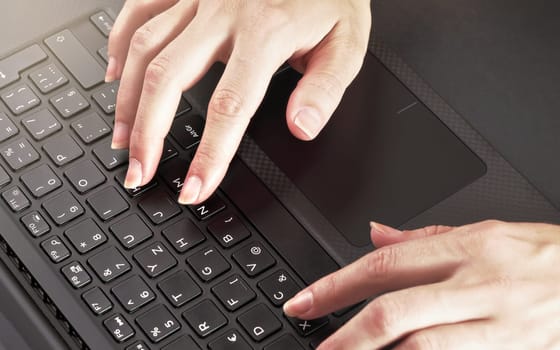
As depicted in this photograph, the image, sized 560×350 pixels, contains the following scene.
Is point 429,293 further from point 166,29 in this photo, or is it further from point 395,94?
point 166,29

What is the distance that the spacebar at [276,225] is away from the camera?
86 centimetres

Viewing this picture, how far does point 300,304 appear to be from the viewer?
81cm

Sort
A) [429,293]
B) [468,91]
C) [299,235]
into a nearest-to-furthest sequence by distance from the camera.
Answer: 1. [429,293]
2. [299,235]
3. [468,91]

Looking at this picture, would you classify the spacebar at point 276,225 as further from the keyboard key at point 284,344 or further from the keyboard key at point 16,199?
the keyboard key at point 16,199

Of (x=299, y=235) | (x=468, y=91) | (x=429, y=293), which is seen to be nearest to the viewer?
(x=429, y=293)

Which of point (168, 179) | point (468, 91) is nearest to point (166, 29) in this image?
point (168, 179)


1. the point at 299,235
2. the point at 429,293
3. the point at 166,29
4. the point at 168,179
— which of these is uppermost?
the point at 166,29

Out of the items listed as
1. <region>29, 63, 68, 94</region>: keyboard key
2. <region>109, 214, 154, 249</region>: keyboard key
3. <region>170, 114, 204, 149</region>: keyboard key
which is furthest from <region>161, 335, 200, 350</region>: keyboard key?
<region>29, 63, 68, 94</region>: keyboard key

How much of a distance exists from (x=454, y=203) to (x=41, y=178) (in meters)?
0.40

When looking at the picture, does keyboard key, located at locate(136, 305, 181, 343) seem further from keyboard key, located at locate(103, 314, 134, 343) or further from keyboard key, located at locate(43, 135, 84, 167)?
keyboard key, located at locate(43, 135, 84, 167)

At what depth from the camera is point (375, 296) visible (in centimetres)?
83

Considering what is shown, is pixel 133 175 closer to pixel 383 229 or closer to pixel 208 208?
pixel 208 208

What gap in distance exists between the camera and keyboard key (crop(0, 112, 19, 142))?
0.92 metres

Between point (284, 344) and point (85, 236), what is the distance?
21cm
